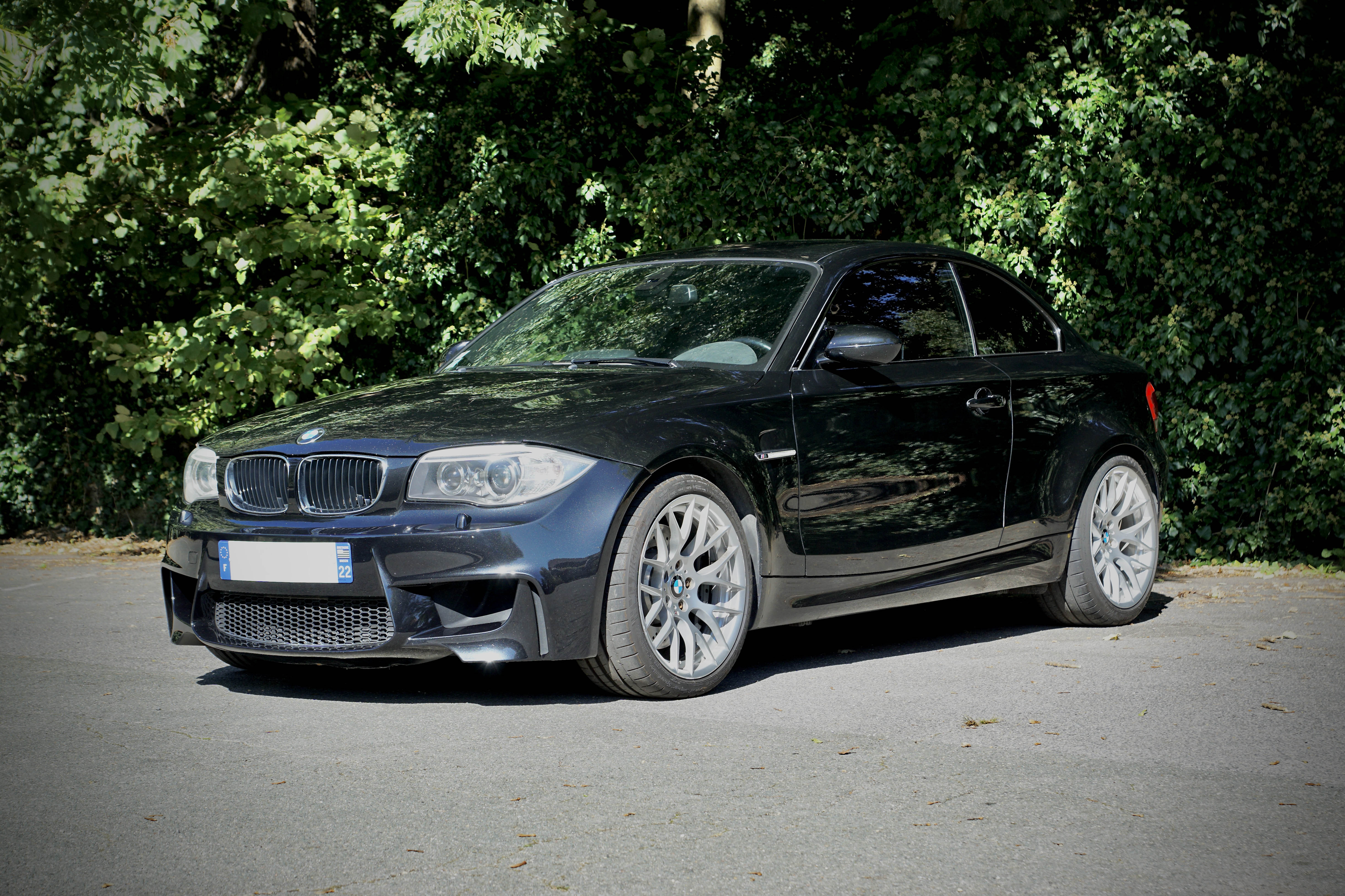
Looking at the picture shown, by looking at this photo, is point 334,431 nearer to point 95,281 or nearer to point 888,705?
point 888,705

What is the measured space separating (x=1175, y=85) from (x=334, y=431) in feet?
18.9

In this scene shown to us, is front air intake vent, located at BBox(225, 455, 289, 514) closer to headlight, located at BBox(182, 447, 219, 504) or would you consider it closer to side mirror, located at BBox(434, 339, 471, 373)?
headlight, located at BBox(182, 447, 219, 504)

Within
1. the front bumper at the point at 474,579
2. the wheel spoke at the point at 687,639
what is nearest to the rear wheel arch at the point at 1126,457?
the wheel spoke at the point at 687,639

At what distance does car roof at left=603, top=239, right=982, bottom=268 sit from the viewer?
245 inches

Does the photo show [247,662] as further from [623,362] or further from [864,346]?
[864,346]

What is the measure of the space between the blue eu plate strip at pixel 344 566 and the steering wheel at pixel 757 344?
1748mm

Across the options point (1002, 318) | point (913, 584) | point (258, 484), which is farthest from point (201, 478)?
point (1002, 318)

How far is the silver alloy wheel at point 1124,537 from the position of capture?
6.77 m

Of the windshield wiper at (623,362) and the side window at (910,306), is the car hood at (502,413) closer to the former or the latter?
the windshield wiper at (623,362)

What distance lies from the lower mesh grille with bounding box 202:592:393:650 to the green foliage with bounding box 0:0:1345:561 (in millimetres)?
4919

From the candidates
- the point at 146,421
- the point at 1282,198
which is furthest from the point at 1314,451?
the point at 146,421

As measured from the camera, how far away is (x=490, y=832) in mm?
3656

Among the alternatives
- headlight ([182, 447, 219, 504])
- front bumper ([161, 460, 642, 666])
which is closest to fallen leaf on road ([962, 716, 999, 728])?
front bumper ([161, 460, 642, 666])

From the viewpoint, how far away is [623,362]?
583 cm
